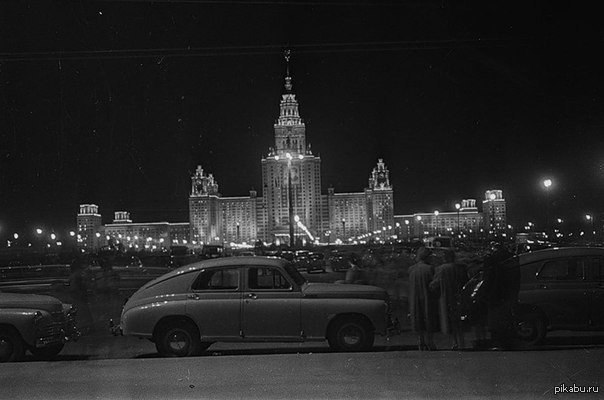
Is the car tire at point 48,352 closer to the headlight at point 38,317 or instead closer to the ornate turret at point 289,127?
the headlight at point 38,317

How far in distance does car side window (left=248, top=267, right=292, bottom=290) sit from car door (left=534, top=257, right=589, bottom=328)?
417 centimetres

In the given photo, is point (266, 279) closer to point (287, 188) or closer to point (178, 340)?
point (178, 340)

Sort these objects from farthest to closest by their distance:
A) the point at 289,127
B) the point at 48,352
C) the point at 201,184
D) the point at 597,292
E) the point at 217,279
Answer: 1. the point at 289,127
2. the point at 201,184
3. the point at 597,292
4. the point at 48,352
5. the point at 217,279

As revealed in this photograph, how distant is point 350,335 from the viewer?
35.3ft

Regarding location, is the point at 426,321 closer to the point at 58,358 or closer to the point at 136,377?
the point at 136,377

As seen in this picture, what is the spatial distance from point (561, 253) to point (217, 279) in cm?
577

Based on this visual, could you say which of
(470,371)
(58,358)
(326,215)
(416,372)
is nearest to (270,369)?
(416,372)

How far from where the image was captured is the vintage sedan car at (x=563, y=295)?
11141mm

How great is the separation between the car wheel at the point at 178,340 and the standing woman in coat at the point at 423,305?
3.46 m

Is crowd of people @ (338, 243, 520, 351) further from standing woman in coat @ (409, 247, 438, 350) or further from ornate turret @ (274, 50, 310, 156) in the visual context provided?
ornate turret @ (274, 50, 310, 156)

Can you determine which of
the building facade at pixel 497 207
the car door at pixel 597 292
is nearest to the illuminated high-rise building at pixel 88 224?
the building facade at pixel 497 207

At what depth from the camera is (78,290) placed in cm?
1527

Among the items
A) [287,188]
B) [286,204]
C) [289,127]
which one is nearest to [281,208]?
[286,204]

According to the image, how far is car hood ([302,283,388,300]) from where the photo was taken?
35.6 feet
